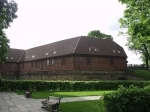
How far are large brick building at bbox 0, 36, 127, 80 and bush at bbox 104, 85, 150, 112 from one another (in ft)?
109

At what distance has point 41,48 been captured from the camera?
59.3 meters

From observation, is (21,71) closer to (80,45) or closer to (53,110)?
(80,45)

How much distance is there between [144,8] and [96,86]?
17141 mm

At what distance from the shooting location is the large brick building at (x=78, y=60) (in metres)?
44.0

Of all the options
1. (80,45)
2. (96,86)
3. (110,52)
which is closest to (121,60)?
(110,52)

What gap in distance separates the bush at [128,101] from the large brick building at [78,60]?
3322 cm

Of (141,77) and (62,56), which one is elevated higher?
(62,56)

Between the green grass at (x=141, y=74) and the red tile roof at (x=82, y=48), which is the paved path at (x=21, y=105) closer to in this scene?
the red tile roof at (x=82, y=48)

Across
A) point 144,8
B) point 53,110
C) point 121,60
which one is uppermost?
point 144,8

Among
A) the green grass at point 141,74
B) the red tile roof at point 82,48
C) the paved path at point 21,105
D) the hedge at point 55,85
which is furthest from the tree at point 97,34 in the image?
the paved path at point 21,105

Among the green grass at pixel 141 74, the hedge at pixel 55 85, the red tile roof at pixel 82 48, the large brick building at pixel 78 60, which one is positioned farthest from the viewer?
the green grass at pixel 141 74

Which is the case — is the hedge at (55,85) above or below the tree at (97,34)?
below

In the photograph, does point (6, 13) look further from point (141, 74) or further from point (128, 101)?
point (141, 74)

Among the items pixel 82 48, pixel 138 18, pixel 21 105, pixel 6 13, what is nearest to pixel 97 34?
pixel 82 48
